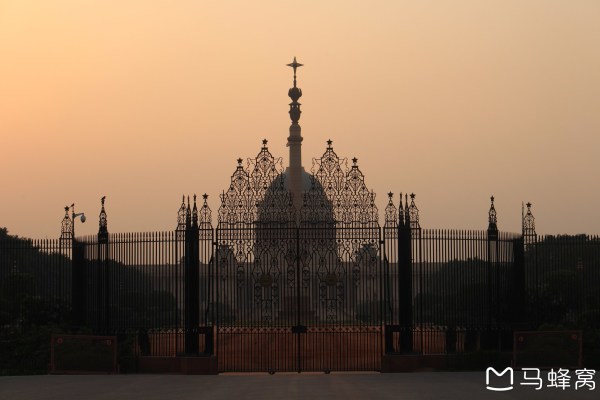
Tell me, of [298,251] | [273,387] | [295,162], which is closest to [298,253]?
[298,251]

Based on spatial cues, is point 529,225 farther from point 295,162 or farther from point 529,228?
point 295,162

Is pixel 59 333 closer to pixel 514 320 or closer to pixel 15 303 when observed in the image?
pixel 15 303

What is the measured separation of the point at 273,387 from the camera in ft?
67.5

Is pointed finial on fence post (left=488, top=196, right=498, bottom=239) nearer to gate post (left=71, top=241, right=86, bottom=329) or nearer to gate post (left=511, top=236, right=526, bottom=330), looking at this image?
gate post (left=511, top=236, right=526, bottom=330)

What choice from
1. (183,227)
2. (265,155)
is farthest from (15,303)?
(265,155)

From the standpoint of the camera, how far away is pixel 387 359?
24.3m

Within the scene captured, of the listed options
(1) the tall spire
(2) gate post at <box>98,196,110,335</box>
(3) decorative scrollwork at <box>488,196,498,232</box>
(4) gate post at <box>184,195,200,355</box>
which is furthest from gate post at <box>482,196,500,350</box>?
(1) the tall spire

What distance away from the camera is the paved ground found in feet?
61.8

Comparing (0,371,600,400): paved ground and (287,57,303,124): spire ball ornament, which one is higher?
(287,57,303,124): spire ball ornament

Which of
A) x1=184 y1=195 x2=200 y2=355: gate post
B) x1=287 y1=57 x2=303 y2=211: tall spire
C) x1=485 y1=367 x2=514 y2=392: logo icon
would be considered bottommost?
x1=485 y1=367 x2=514 y2=392: logo icon

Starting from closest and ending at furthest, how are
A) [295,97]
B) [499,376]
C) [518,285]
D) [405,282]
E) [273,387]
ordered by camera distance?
1. [273,387]
2. [499,376]
3. [405,282]
4. [518,285]
5. [295,97]

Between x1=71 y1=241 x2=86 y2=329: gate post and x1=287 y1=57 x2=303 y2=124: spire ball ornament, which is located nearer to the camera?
x1=71 y1=241 x2=86 y2=329: gate post

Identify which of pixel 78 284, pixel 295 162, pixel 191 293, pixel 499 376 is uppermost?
pixel 295 162

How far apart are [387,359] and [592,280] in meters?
5.99
